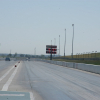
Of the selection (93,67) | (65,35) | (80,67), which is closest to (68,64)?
(80,67)

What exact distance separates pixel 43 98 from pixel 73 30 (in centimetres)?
6021

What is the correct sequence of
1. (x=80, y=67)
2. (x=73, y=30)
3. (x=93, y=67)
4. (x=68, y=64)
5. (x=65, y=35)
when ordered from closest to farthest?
(x=93, y=67)
(x=80, y=67)
(x=68, y=64)
(x=73, y=30)
(x=65, y=35)

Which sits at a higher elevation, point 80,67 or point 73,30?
point 73,30

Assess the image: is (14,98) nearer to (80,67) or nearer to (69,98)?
(69,98)

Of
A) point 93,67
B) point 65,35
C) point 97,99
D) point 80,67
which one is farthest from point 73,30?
point 97,99

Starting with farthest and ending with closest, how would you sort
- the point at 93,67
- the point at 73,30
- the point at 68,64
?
the point at 73,30 < the point at 68,64 < the point at 93,67

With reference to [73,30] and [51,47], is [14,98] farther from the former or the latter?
[51,47]

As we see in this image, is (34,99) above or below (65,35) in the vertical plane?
below

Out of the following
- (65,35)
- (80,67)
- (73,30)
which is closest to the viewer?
(80,67)

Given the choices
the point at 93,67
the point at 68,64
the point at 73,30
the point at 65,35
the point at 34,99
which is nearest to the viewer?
the point at 34,99

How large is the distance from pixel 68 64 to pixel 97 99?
131 ft

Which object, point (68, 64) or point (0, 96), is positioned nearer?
point (0, 96)

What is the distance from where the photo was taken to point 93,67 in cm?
3400

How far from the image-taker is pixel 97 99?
467 inches
